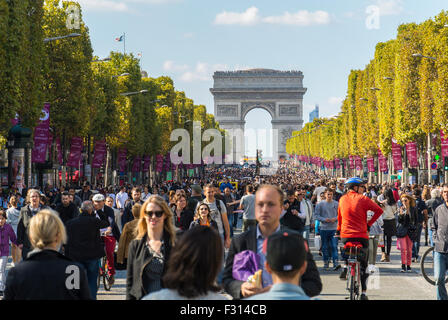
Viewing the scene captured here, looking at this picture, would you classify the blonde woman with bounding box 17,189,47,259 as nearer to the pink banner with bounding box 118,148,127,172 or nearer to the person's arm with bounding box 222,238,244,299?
the person's arm with bounding box 222,238,244,299

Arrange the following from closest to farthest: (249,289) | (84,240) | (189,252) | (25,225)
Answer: (189,252) < (249,289) < (84,240) < (25,225)

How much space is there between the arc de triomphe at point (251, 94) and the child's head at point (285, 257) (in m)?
171

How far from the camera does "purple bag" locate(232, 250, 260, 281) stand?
6281 mm

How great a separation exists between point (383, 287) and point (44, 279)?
9.79 meters

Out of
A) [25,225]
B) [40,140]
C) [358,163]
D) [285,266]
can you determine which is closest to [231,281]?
[285,266]

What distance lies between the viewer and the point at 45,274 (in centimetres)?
593

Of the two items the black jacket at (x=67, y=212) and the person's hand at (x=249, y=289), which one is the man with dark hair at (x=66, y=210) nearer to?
the black jacket at (x=67, y=212)

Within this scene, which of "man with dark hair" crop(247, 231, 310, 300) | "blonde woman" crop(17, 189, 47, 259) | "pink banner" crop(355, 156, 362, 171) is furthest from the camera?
"pink banner" crop(355, 156, 362, 171)

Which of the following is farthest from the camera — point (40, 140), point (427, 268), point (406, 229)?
point (40, 140)

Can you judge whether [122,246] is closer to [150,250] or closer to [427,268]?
[150,250]

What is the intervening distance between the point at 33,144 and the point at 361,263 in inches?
960

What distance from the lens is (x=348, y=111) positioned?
79500 mm

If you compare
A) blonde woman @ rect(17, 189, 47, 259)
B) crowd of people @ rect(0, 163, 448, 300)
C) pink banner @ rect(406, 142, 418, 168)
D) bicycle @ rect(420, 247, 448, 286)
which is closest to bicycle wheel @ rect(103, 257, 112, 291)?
crowd of people @ rect(0, 163, 448, 300)
